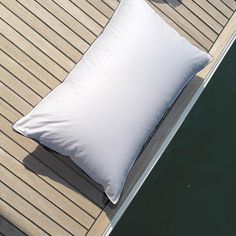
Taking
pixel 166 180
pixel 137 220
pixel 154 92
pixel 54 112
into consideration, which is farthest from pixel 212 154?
pixel 54 112

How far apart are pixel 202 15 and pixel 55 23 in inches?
55.2

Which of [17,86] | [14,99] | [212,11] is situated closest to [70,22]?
[17,86]

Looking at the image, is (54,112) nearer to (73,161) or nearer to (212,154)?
(73,161)

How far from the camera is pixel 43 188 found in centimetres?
416

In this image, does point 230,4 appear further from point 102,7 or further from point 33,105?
point 33,105

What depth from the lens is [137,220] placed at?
6273 mm

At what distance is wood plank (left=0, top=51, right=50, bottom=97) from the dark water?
2443 mm

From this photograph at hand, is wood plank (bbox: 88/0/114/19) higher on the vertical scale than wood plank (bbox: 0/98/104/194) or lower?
higher

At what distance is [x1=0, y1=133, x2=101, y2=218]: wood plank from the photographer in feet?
13.7

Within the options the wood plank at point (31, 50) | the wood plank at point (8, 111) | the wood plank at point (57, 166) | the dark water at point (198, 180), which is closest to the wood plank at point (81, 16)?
the wood plank at point (31, 50)

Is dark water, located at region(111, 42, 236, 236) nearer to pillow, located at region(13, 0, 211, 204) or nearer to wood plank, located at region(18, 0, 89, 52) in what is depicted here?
pillow, located at region(13, 0, 211, 204)

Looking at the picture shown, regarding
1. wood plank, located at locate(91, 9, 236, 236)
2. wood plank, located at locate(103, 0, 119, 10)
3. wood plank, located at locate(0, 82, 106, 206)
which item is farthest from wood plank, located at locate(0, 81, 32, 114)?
wood plank, located at locate(103, 0, 119, 10)

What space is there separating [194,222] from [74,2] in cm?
319

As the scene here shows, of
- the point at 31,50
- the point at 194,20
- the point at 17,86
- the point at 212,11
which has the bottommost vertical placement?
the point at 17,86
